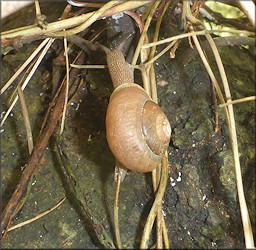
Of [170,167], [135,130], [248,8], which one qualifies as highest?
[248,8]

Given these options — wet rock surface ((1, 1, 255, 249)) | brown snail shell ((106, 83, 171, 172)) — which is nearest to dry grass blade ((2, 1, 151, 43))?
brown snail shell ((106, 83, 171, 172))

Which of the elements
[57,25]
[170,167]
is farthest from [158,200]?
[57,25]

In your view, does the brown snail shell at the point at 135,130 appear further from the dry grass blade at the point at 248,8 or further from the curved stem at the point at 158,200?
the dry grass blade at the point at 248,8

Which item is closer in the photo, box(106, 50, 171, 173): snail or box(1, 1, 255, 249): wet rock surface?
box(106, 50, 171, 173): snail

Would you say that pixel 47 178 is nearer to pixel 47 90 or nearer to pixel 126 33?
pixel 47 90

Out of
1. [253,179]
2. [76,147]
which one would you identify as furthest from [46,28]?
[253,179]

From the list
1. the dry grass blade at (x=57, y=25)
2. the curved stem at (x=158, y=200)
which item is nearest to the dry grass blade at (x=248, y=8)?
the dry grass blade at (x=57, y=25)

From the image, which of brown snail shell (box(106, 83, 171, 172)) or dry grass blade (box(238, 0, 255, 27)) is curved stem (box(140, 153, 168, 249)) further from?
dry grass blade (box(238, 0, 255, 27))

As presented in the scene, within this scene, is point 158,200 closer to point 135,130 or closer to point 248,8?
point 135,130
